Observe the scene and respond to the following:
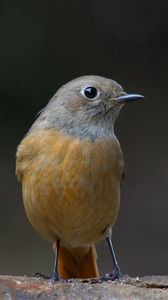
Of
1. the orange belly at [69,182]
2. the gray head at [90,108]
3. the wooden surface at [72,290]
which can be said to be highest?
the gray head at [90,108]

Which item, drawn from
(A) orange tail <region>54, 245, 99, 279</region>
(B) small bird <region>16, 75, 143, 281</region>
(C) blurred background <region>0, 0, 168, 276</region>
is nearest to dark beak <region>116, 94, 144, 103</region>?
(B) small bird <region>16, 75, 143, 281</region>

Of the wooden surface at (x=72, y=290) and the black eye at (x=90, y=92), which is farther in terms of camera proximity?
the black eye at (x=90, y=92)

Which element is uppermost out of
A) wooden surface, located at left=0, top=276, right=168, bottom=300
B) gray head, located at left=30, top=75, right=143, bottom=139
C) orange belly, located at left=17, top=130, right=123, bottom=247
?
gray head, located at left=30, top=75, right=143, bottom=139

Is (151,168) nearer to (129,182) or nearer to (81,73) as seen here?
(129,182)

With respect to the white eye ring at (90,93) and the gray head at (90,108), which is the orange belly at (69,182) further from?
the white eye ring at (90,93)

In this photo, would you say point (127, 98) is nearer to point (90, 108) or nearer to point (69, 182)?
point (90, 108)

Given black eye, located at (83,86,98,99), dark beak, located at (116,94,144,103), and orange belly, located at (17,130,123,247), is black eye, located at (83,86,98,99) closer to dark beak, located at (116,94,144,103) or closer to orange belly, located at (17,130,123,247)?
dark beak, located at (116,94,144,103)

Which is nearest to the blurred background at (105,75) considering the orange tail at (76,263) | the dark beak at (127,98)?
the orange tail at (76,263)

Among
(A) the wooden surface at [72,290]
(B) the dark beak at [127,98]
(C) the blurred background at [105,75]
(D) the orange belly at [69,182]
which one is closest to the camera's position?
(A) the wooden surface at [72,290]
